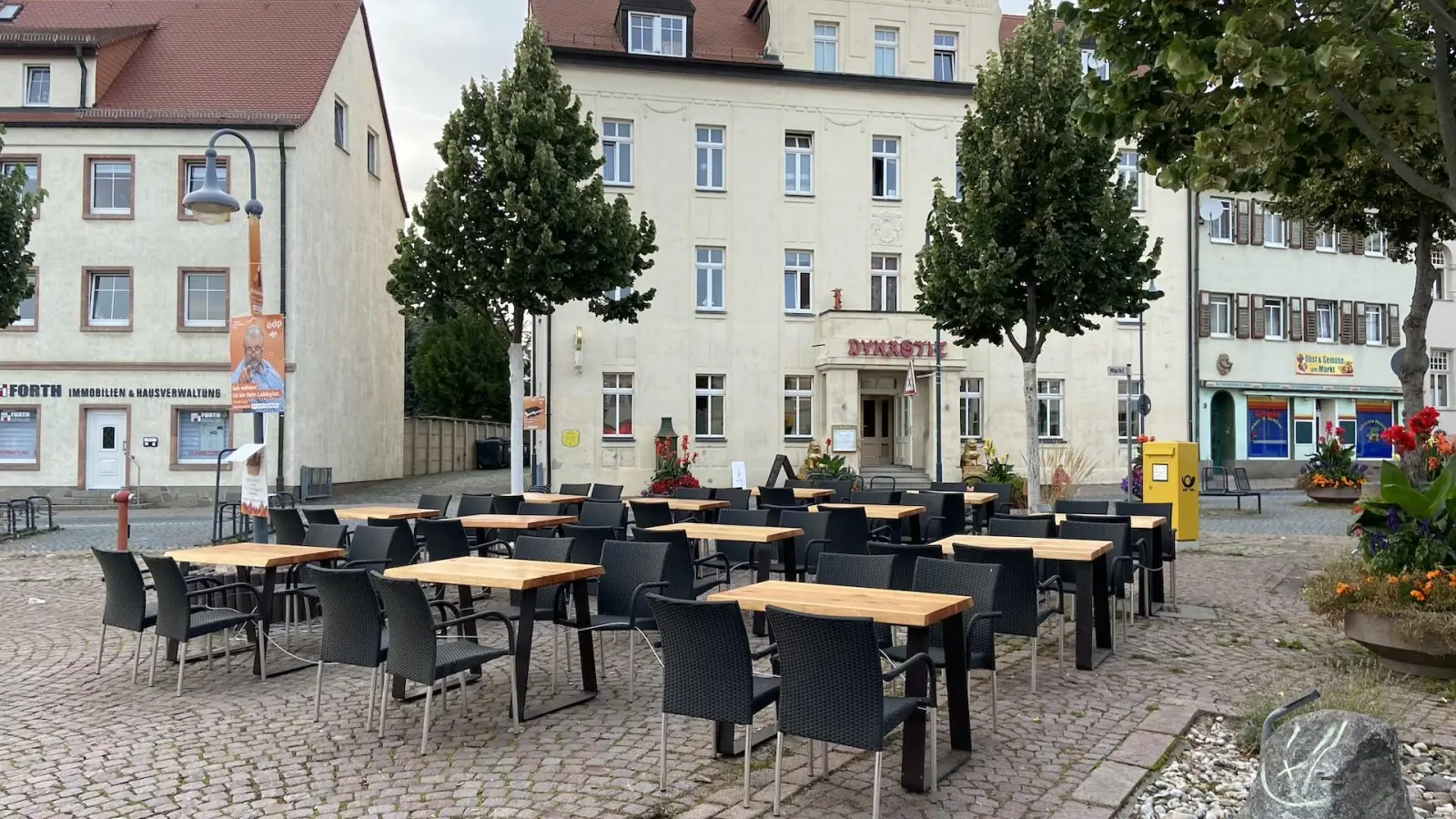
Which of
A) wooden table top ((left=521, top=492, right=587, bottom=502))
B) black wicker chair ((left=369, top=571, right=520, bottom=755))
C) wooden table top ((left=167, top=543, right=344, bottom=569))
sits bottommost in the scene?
black wicker chair ((left=369, top=571, right=520, bottom=755))

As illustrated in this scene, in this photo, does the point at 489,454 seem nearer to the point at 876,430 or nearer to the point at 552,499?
the point at 876,430

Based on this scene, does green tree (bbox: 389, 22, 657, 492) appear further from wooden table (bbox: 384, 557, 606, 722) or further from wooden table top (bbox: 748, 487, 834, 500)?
wooden table (bbox: 384, 557, 606, 722)

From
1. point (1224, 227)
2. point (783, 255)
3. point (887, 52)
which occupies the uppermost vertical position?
point (887, 52)

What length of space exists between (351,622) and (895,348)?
74.3 feet

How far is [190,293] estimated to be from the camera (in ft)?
87.2

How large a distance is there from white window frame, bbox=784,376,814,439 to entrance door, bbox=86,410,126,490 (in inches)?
624

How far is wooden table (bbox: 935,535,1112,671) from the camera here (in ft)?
24.0

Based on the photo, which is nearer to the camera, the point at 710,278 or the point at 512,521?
the point at 512,521

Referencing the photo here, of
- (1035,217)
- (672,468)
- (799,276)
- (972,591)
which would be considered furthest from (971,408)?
(972,591)

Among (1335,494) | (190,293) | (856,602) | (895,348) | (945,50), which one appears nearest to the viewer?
(856,602)

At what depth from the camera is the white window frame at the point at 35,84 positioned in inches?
1062

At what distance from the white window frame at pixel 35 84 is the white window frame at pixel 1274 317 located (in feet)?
111

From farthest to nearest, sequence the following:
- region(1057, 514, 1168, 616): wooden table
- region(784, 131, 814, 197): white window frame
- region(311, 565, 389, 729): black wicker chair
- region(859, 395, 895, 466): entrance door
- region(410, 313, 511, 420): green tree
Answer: region(410, 313, 511, 420): green tree, region(859, 395, 895, 466): entrance door, region(784, 131, 814, 197): white window frame, region(1057, 514, 1168, 616): wooden table, region(311, 565, 389, 729): black wicker chair

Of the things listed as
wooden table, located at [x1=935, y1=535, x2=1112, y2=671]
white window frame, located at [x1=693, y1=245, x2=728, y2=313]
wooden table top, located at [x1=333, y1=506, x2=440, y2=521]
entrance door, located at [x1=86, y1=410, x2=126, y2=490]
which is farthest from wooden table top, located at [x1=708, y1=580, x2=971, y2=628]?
entrance door, located at [x1=86, y1=410, x2=126, y2=490]
